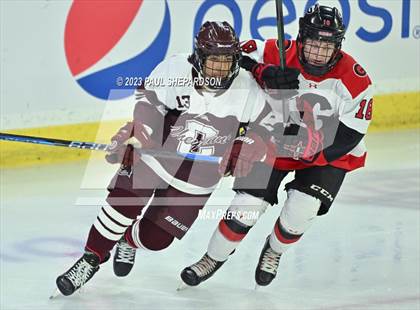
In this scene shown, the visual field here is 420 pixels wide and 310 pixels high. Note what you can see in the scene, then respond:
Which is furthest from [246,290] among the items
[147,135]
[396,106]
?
[396,106]

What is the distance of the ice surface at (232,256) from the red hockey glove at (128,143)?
0.56 metres

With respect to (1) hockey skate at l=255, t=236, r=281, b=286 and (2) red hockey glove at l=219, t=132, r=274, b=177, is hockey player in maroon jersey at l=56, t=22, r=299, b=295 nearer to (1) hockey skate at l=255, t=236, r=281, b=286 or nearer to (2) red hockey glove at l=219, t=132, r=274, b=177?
(2) red hockey glove at l=219, t=132, r=274, b=177

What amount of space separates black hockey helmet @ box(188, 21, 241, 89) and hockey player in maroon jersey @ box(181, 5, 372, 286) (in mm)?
149

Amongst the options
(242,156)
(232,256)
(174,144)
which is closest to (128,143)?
(174,144)

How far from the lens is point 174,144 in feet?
12.4

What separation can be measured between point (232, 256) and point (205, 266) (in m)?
0.47

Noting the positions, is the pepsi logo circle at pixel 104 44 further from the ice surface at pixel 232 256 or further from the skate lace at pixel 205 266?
the skate lace at pixel 205 266

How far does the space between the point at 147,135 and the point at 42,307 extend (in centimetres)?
73

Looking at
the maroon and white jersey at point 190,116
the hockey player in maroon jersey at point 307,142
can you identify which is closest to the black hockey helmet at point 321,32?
the hockey player in maroon jersey at point 307,142

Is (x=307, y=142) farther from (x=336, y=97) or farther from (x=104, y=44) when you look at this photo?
(x=104, y=44)

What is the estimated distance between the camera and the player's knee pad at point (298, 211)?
370 centimetres

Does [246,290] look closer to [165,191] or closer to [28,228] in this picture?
[165,191]

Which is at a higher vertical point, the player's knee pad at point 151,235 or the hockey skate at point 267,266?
the player's knee pad at point 151,235

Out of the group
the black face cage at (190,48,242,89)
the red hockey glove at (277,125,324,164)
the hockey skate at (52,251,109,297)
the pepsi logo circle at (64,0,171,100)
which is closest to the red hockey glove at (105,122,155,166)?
the black face cage at (190,48,242,89)
